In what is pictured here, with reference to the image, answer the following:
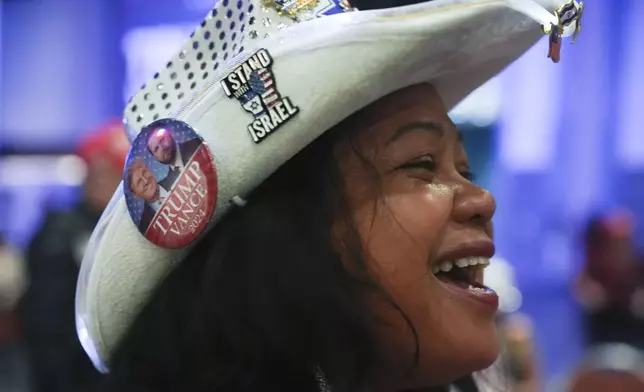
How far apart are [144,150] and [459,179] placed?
0.33 m

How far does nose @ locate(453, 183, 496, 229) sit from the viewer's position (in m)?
0.78

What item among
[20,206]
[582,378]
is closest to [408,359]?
[582,378]

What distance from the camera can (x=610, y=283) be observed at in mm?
2920

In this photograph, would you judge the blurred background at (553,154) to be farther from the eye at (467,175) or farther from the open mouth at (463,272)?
the open mouth at (463,272)

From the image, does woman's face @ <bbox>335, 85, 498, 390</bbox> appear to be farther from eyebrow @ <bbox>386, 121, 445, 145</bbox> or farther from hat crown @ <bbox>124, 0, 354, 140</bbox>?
hat crown @ <bbox>124, 0, 354, 140</bbox>

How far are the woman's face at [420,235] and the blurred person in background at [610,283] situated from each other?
7.43 ft

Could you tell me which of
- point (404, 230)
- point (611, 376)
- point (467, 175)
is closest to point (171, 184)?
point (404, 230)

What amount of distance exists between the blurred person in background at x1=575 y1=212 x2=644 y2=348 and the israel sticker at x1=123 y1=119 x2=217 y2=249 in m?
2.43

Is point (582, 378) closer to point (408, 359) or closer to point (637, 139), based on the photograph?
point (408, 359)

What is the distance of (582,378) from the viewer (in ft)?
4.13

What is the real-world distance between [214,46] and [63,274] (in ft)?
3.55

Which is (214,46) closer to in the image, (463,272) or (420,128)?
(420,128)

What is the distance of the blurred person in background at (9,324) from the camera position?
3107 millimetres

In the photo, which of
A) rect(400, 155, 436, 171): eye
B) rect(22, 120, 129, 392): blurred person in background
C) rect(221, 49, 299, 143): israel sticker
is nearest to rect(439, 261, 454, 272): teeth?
rect(400, 155, 436, 171): eye
